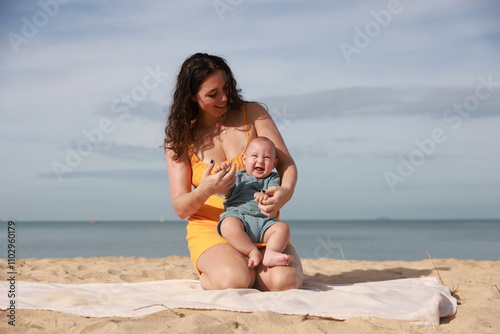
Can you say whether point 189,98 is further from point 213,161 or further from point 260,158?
point 260,158

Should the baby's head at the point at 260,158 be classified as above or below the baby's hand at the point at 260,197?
above

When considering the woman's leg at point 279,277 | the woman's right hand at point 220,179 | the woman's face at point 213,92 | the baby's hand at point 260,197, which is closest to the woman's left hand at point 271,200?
the baby's hand at point 260,197

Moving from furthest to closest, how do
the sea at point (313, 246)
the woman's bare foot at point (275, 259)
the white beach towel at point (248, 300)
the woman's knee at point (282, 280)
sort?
the sea at point (313, 246) → the woman's knee at point (282, 280) → the woman's bare foot at point (275, 259) → the white beach towel at point (248, 300)

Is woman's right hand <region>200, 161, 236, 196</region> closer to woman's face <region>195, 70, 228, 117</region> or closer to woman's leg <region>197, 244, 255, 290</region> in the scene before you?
woman's leg <region>197, 244, 255, 290</region>

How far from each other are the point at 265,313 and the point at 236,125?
1.85 m

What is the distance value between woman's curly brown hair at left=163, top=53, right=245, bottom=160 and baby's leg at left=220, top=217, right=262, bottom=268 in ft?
2.79

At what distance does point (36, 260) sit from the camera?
683 cm

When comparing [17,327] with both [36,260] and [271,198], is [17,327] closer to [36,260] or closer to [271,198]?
[271,198]

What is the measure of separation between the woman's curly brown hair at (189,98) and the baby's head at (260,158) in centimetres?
61

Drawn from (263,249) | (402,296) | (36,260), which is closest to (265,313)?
(263,249)

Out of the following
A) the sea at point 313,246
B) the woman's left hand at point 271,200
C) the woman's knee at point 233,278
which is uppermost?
the woman's left hand at point 271,200

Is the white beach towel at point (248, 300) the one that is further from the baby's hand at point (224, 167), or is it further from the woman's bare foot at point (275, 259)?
the baby's hand at point (224, 167)

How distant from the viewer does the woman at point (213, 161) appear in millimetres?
3803

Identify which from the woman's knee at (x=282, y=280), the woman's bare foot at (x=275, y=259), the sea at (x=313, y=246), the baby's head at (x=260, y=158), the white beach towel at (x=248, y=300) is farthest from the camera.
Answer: the sea at (x=313, y=246)
